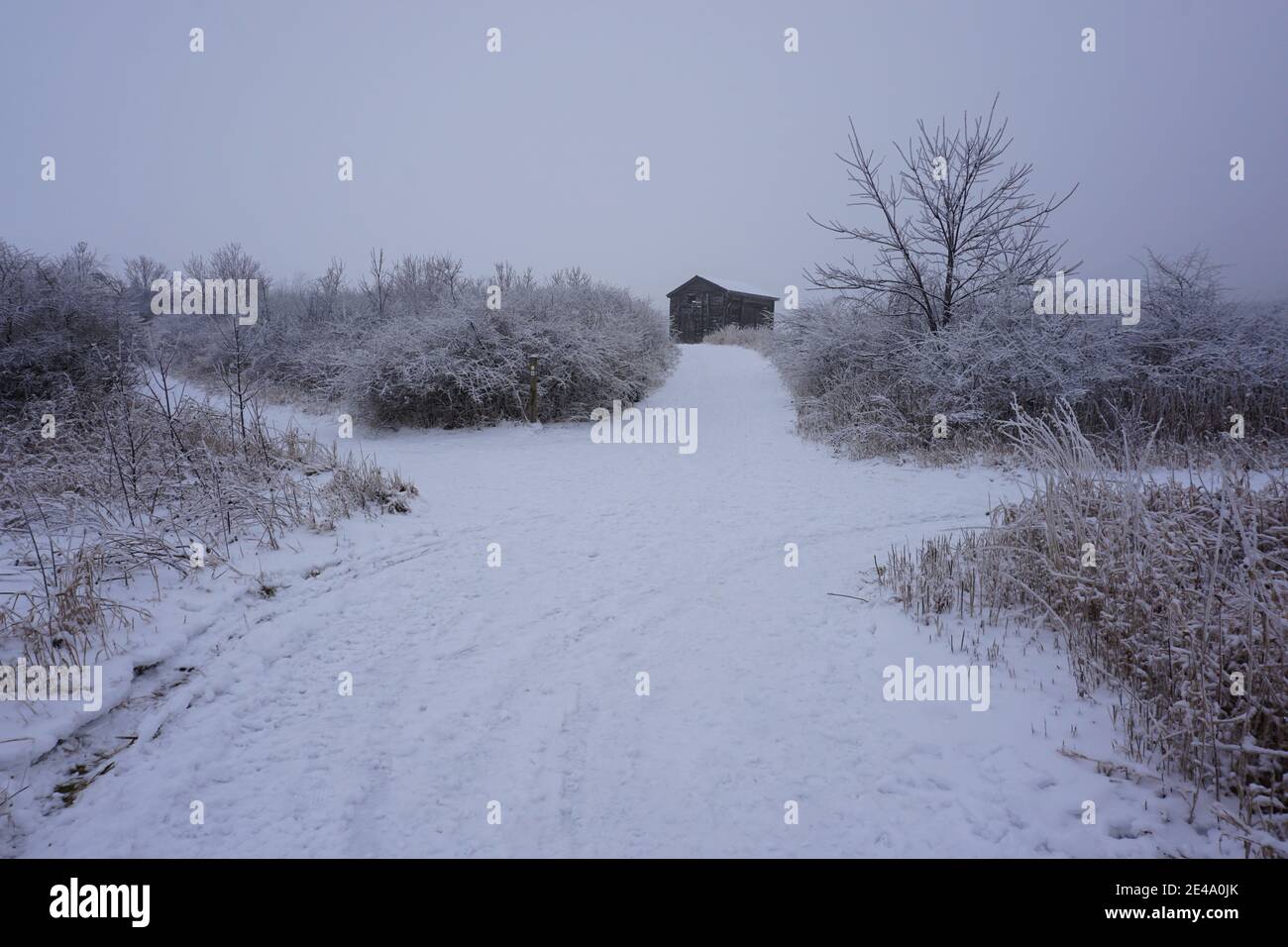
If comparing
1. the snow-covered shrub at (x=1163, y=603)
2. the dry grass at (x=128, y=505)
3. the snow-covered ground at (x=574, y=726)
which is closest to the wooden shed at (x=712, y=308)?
the dry grass at (x=128, y=505)

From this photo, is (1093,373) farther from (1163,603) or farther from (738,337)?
(738,337)

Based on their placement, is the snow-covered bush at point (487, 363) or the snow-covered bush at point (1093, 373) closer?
the snow-covered bush at point (1093, 373)

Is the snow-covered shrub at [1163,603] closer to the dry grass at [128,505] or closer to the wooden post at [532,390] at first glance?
the dry grass at [128,505]

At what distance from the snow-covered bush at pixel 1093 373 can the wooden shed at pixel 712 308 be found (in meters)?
28.7

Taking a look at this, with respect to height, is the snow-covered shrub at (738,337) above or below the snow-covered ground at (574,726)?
above

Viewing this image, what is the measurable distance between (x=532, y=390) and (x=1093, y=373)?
11.4 meters

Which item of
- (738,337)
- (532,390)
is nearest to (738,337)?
(738,337)

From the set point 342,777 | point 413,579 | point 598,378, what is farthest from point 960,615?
point 598,378

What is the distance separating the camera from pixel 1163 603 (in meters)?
3.57

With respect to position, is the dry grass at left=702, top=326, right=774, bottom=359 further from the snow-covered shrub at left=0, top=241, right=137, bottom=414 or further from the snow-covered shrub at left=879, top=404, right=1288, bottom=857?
the snow-covered shrub at left=879, top=404, right=1288, bottom=857

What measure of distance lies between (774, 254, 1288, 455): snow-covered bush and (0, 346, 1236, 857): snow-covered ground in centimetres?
599

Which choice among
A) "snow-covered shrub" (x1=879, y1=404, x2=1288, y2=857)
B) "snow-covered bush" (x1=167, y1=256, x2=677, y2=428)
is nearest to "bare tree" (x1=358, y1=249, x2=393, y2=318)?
"snow-covered bush" (x1=167, y1=256, x2=677, y2=428)

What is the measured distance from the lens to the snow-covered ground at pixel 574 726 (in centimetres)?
255

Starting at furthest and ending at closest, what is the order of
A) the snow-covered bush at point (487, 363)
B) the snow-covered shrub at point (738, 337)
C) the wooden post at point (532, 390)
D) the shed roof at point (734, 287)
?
the shed roof at point (734, 287) < the snow-covered shrub at point (738, 337) < the wooden post at point (532, 390) < the snow-covered bush at point (487, 363)
